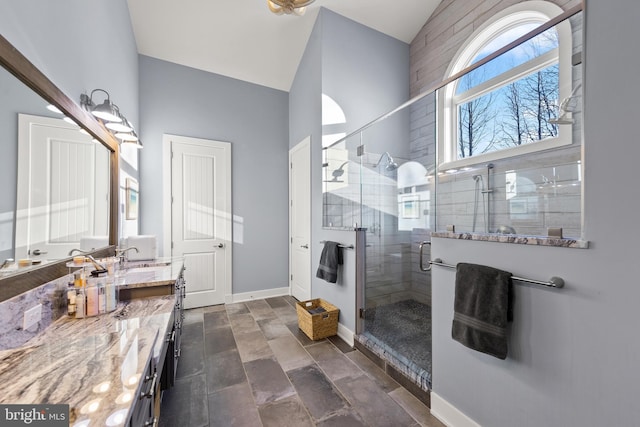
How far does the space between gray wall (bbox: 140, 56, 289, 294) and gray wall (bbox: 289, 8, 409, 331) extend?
0.71 metres

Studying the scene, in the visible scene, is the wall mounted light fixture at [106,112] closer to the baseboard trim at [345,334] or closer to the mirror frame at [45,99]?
the mirror frame at [45,99]

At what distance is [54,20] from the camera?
4.44ft

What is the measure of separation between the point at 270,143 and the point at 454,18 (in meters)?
2.84

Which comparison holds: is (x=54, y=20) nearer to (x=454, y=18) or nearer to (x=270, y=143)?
(x=270, y=143)

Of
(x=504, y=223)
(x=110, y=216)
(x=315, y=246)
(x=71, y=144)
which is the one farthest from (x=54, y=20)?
(x=504, y=223)

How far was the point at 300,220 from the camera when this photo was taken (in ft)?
12.6

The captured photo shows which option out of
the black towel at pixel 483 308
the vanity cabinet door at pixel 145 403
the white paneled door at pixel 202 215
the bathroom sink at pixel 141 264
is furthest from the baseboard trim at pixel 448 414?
the white paneled door at pixel 202 215

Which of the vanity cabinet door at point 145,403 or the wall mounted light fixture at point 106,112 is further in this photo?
the wall mounted light fixture at point 106,112

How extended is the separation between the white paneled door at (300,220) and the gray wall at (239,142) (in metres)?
0.16

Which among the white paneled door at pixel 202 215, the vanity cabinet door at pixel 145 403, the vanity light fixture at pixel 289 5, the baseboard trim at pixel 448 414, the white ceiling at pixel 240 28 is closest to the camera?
the vanity cabinet door at pixel 145 403

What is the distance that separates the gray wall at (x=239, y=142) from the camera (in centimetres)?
340

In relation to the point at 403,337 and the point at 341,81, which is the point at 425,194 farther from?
the point at 341,81

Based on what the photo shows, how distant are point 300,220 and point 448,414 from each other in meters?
2.73

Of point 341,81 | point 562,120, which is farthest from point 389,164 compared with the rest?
point 562,120
